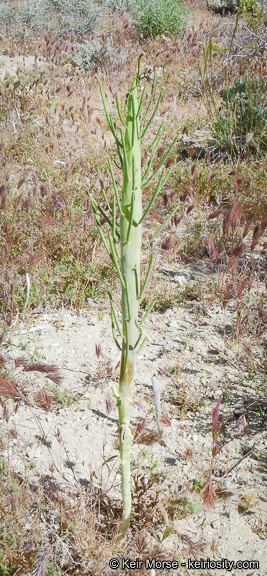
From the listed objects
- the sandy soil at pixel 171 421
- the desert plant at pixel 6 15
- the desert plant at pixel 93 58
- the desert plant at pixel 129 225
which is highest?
the desert plant at pixel 6 15

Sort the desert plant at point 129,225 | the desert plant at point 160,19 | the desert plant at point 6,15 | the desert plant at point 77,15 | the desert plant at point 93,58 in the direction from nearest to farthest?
1. the desert plant at point 129,225
2. the desert plant at point 93,58
3. the desert plant at point 160,19
4. the desert plant at point 6,15
5. the desert plant at point 77,15

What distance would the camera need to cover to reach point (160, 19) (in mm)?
9844

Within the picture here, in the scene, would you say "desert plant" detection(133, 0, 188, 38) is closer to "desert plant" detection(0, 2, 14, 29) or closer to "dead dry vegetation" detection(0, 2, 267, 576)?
"desert plant" detection(0, 2, 14, 29)

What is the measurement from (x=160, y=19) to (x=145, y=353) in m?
9.65

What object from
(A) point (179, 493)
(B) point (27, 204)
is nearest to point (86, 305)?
(B) point (27, 204)

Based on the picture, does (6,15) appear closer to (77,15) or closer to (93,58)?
(77,15)

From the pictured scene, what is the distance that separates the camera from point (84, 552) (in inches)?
71.1

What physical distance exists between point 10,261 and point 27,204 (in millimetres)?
492

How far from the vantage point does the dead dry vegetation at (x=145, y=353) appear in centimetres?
Answer: 187


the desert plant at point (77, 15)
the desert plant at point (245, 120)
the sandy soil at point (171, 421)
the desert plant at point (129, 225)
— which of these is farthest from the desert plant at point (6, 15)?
the desert plant at point (129, 225)

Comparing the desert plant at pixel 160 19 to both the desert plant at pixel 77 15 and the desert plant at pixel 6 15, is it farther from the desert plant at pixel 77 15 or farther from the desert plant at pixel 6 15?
the desert plant at pixel 6 15

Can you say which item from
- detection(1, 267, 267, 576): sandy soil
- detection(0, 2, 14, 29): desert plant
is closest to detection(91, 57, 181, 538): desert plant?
detection(1, 267, 267, 576): sandy soil

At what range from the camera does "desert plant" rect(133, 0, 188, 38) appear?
9898mm

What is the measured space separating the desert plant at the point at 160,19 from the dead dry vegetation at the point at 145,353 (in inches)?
198
